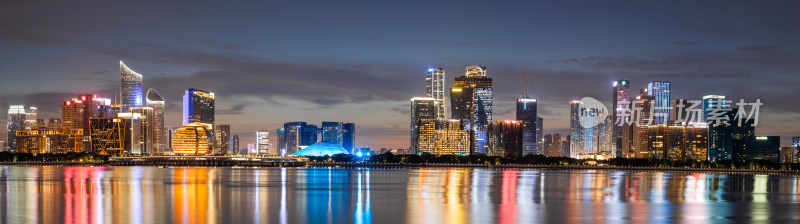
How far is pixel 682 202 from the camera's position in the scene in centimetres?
8325

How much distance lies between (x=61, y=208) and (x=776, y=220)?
2314 inches

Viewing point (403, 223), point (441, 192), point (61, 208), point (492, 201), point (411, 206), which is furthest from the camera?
point (441, 192)

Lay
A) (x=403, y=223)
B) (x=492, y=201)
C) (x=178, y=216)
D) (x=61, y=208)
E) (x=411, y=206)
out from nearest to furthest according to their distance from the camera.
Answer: (x=403, y=223) < (x=178, y=216) < (x=61, y=208) < (x=411, y=206) < (x=492, y=201)

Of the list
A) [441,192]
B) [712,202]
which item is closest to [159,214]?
[441,192]

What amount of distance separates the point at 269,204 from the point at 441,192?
27610 millimetres

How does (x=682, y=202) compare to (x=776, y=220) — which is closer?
(x=776, y=220)

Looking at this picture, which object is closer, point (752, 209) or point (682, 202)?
point (752, 209)

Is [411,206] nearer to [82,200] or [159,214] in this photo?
[159,214]

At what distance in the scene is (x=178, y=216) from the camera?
62000 mm

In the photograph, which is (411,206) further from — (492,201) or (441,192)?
(441,192)

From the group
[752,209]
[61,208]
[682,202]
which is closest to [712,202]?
[682,202]

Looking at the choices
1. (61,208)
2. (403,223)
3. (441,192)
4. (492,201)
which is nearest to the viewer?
(403,223)

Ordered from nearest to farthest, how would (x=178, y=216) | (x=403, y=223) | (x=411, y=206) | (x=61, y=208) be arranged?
1. (x=403, y=223)
2. (x=178, y=216)
3. (x=61, y=208)
4. (x=411, y=206)

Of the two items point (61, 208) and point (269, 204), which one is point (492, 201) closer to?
point (269, 204)
